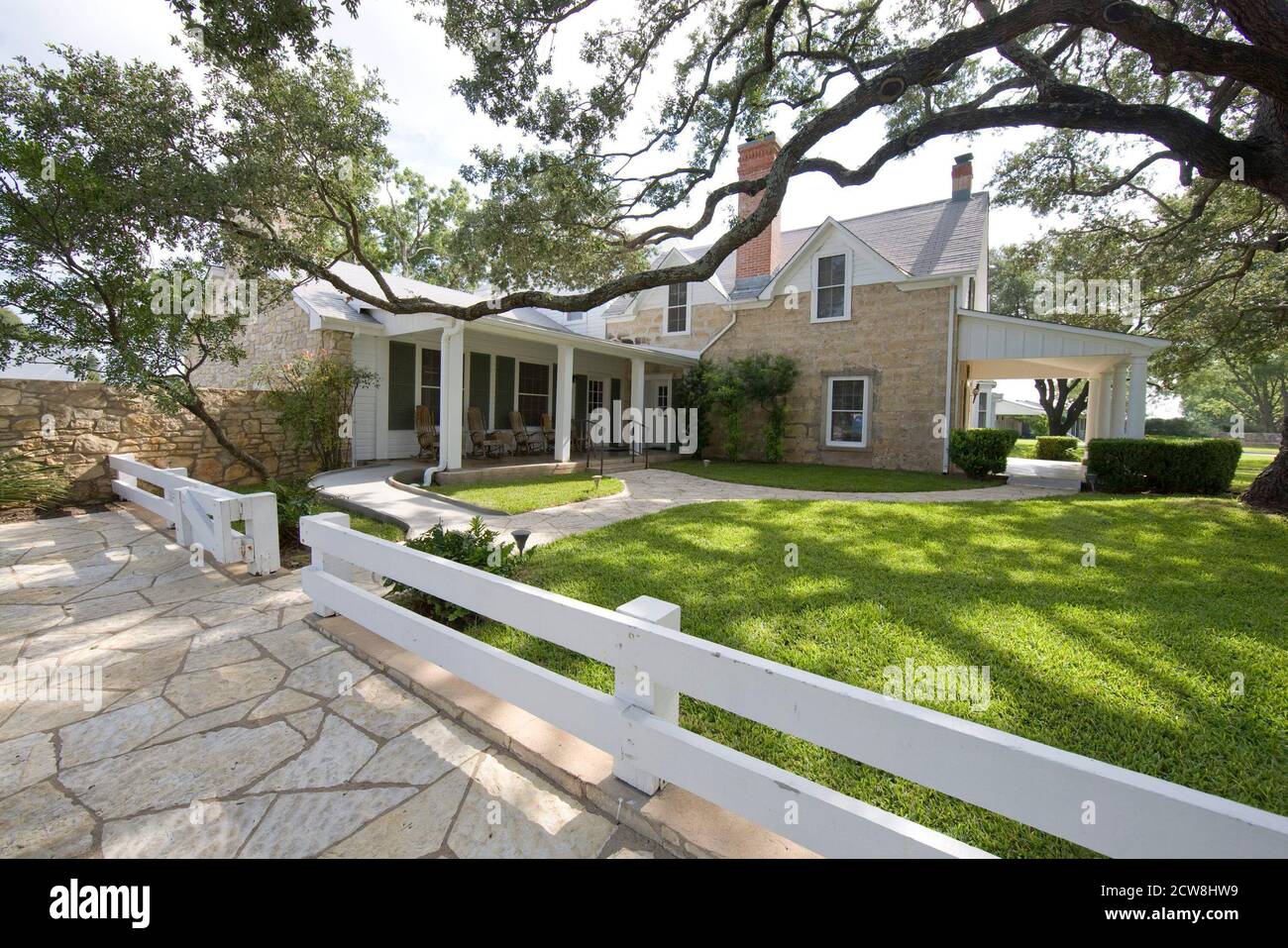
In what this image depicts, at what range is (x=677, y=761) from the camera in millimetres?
1873

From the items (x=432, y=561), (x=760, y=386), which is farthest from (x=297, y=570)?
(x=760, y=386)

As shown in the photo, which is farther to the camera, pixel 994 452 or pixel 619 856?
pixel 994 452

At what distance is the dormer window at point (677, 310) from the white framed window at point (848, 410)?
17.2 ft

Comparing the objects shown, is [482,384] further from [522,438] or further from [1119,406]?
[1119,406]

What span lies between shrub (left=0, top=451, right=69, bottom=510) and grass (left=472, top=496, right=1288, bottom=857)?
755cm

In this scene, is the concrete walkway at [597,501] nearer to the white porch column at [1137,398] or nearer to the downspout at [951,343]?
the white porch column at [1137,398]

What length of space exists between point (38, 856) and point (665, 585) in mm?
3454

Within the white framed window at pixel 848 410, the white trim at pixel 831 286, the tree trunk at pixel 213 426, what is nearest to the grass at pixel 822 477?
the white framed window at pixel 848 410

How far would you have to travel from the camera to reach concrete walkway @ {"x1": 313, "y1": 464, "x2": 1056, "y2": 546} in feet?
21.8

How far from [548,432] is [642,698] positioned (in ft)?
40.4

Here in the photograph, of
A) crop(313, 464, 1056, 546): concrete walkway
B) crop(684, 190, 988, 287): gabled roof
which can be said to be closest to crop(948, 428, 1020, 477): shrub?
crop(313, 464, 1056, 546): concrete walkway

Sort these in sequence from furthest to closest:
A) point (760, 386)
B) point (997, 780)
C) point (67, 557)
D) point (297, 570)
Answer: point (760, 386), point (67, 557), point (297, 570), point (997, 780)

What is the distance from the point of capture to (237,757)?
7.72 feet

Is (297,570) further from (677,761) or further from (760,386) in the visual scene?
(760,386)
